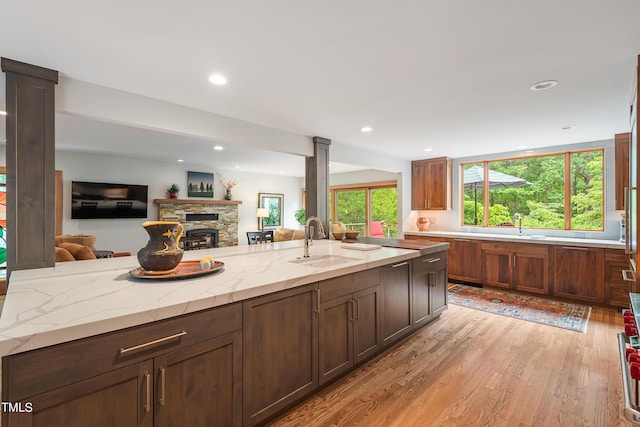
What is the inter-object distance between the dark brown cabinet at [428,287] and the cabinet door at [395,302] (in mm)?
129

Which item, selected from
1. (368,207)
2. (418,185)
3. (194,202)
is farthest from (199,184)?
(418,185)

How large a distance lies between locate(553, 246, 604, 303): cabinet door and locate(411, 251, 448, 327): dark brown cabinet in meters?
1.99

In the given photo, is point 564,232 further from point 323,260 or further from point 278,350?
point 278,350

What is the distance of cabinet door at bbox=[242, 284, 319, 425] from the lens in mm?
1624

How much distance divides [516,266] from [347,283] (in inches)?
144

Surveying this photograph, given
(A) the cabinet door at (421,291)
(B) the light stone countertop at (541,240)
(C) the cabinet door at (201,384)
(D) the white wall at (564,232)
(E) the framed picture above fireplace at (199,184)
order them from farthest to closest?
1. (E) the framed picture above fireplace at (199,184)
2. (D) the white wall at (564,232)
3. (B) the light stone countertop at (541,240)
4. (A) the cabinet door at (421,291)
5. (C) the cabinet door at (201,384)

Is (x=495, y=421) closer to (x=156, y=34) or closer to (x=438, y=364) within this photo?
(x=438, y=364)

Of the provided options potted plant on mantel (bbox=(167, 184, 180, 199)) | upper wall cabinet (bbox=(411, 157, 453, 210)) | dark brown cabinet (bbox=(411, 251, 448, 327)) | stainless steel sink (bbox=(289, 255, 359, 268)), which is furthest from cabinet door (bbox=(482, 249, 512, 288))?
potted plant on mantel (bbox=(167, 184, 180, 199))

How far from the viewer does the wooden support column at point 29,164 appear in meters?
1.99

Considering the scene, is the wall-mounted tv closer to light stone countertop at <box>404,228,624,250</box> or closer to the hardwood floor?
light stone countertop at <box>404,228,624,250</box>

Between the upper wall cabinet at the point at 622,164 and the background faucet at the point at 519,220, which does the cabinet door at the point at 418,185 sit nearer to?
the background faucet at the point at 519,220

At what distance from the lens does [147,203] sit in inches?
260

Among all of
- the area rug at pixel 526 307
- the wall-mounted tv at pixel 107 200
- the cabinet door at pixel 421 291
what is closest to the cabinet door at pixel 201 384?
the cabinet door at pixel 421 291

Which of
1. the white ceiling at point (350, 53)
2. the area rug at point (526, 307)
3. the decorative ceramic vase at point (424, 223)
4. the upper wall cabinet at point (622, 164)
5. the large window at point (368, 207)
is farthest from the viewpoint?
the large window at point (368, 207)
